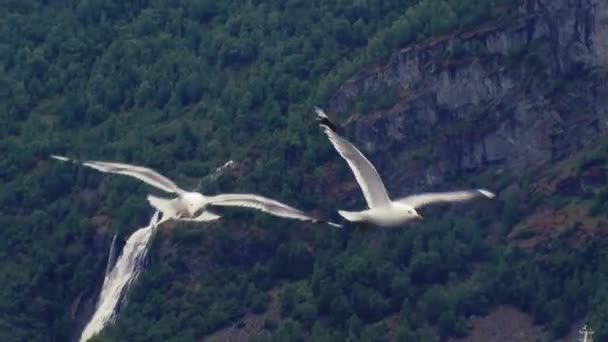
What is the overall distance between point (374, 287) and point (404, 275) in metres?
1.12

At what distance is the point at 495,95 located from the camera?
142375mm

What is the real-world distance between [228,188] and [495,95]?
1044cm

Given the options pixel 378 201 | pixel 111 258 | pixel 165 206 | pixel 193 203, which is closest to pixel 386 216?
pixel 378 201

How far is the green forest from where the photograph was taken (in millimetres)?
130875

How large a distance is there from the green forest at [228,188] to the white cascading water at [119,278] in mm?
629

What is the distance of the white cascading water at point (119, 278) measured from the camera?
136500 mm

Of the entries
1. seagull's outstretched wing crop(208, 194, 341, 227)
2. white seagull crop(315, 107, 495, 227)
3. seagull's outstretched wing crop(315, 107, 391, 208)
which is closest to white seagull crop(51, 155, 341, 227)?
seagull's outstretched wing crop(208, 194, 341, 227)

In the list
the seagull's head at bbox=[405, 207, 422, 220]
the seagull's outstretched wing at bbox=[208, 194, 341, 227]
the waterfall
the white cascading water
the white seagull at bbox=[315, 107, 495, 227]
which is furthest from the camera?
the waterfall

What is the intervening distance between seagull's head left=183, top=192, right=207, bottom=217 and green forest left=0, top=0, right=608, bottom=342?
29097mm

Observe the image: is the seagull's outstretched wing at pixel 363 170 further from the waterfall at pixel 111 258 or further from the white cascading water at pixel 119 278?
the waterfall at pixel 111 258

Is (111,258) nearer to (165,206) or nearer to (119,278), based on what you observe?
(119,278)

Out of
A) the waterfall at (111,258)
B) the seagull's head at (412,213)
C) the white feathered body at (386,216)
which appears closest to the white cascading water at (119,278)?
the waterfall at (111,258)

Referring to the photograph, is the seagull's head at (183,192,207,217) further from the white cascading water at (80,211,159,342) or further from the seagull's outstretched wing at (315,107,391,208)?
the white cascading water at (80,211,159,342)

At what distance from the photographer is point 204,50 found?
6161 inches
